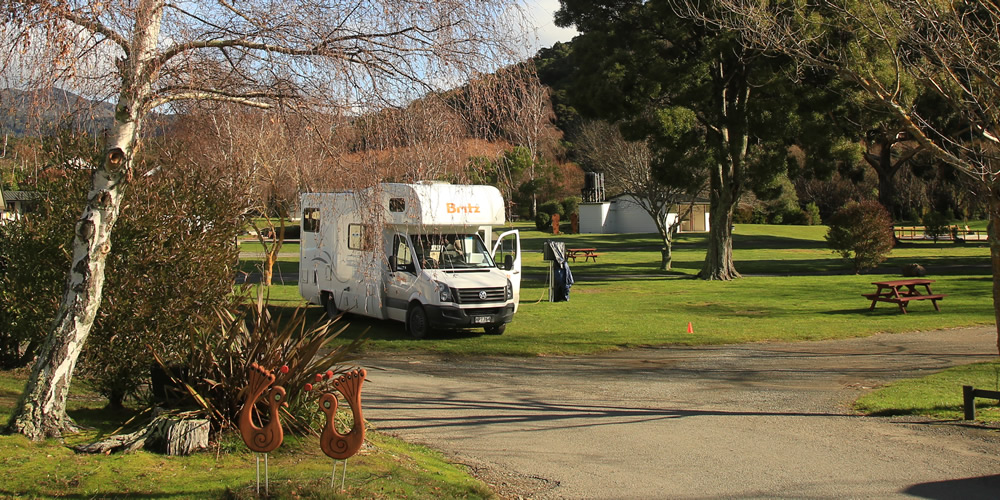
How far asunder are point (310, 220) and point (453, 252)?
4.49 m

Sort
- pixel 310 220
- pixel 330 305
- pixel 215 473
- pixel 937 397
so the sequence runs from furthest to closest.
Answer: pixel 310 220 → pixel 330 305 → pixel 937 397 → pixel 215 473

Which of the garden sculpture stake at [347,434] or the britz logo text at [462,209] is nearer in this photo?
the garden sculpture stake at [347,434]

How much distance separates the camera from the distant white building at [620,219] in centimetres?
6931

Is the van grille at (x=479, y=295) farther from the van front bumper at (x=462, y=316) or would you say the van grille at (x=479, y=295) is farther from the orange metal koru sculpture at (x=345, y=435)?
the orange metal koru sculpture at (x=345, y=435)

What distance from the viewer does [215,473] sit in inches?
245

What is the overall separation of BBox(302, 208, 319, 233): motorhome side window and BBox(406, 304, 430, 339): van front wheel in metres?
4.14

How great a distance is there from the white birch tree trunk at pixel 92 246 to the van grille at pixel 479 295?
33.9 ft

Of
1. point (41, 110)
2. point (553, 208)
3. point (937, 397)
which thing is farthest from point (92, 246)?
point (553, 208)

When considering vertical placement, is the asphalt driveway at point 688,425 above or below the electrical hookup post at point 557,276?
below

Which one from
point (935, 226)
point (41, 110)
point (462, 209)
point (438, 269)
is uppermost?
point (41, 110)

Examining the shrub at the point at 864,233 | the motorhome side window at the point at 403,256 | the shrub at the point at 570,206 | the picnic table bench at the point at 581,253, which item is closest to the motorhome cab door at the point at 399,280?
the motorhome side window at the point at 403,256

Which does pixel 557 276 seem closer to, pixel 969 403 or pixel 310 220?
pixel 310 220

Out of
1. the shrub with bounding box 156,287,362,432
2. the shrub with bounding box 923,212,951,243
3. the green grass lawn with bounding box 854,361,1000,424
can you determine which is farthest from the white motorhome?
the shrub with bounding box 923,212,951,243

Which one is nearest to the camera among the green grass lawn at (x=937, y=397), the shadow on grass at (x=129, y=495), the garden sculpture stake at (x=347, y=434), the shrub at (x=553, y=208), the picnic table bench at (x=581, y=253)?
the shadow on grass at (x=129, y=495)
